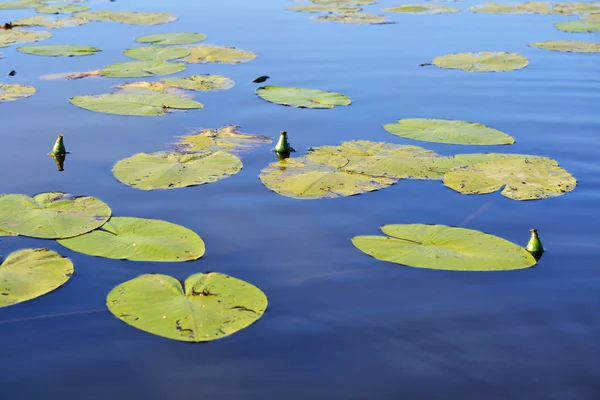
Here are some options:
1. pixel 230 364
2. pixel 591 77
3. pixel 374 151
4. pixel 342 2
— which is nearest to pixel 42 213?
pixel 230 364

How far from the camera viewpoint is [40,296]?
367 centimetres

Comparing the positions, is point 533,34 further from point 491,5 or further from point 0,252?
point 0,252

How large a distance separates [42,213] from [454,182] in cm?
271

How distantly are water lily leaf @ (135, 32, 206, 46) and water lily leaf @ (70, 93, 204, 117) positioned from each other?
102 inches

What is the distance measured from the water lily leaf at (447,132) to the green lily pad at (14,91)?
3.56 meters

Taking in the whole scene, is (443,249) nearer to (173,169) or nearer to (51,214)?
(173,169)

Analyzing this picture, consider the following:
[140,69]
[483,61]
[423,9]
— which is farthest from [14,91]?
[423,9]

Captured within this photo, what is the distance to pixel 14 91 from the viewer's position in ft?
23.8

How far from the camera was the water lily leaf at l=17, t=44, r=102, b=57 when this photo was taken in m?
8.90

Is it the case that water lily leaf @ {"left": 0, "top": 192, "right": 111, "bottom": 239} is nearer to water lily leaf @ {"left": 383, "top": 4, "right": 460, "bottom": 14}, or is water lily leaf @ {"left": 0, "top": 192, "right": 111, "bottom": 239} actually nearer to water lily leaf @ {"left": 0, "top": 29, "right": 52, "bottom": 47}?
water lily leaf @ {"left": 0, "top": 29, "right": 52, "bottom": 47}

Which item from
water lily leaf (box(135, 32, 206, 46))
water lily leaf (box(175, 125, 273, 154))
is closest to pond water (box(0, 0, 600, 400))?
water lily leaf (box(175, 125, 273, 154))

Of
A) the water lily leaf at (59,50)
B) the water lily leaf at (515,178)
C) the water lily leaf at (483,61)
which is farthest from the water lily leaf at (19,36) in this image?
the water lily leaf at (515,178)

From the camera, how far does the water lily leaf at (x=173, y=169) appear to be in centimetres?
505

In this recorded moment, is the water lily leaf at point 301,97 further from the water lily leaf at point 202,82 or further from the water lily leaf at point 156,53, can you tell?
the water lily leaf at point 156,53
